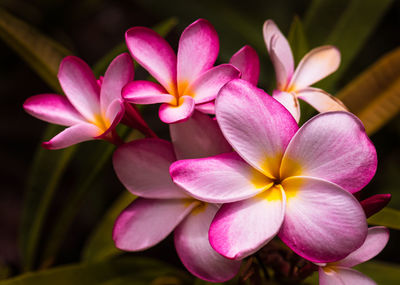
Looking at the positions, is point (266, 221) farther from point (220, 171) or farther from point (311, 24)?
point (311, 24)

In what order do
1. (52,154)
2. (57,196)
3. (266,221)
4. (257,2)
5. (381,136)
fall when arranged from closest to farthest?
(266,221) → (52,154) → (381,136) → (257,2) → (57,196)

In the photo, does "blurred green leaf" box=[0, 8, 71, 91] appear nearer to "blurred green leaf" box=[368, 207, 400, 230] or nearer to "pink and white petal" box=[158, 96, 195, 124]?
"pink and white petal" box=[158, 96, 195, 124]

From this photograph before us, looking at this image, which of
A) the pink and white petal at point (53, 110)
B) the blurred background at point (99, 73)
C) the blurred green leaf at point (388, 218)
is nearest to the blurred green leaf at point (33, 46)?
the blurred background at point (99, 73)

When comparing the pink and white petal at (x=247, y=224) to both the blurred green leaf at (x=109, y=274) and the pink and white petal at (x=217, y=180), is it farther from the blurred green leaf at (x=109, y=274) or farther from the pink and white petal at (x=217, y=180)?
the blurred green leaf at (x=109, y=274)

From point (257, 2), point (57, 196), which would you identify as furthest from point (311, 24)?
point (57, 196)

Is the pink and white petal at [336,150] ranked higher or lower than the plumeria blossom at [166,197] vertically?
higher

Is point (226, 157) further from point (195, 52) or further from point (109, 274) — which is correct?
point (109, 274)
